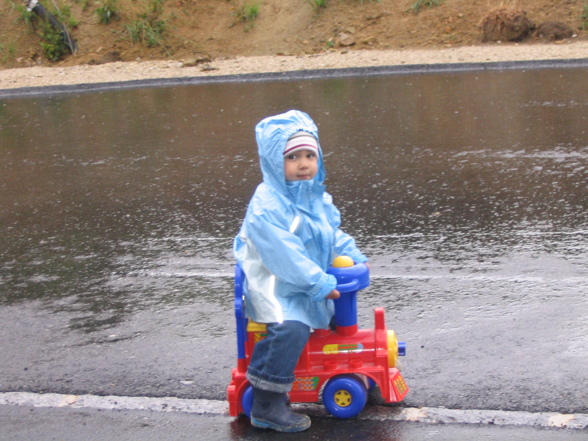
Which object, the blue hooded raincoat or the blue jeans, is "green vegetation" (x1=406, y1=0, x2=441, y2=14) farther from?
the blue jeans

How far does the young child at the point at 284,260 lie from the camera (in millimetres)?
3270

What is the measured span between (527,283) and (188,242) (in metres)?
2.56

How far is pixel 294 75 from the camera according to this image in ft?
55.1

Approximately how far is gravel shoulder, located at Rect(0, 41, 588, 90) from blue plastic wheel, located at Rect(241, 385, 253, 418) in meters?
13.6

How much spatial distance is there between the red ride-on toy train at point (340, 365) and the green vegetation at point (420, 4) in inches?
725

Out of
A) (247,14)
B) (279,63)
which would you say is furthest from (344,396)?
(247,14)

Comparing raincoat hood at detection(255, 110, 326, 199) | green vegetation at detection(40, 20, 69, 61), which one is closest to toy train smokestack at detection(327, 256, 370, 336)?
raincoat hood at detection(255, 110, 326, 199)

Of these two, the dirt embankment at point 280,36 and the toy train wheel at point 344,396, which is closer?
the toy train wheel at point 344,396

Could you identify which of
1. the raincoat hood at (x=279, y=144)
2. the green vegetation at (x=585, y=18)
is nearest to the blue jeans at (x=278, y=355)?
the raincoat hood at (x=279, y=144)

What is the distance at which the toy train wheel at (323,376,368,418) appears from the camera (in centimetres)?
345

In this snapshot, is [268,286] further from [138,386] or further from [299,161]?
[138,386]

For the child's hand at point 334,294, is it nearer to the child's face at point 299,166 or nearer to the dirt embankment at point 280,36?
the child's face at point 299,166

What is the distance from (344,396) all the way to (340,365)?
132mm

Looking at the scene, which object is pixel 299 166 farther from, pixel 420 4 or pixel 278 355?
pixel 420 4
